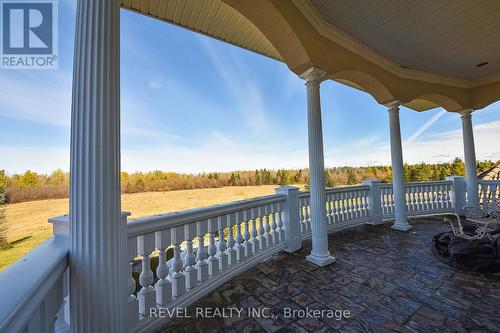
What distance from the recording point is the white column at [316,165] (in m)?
2.92

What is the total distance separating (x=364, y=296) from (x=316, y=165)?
1.62 metres

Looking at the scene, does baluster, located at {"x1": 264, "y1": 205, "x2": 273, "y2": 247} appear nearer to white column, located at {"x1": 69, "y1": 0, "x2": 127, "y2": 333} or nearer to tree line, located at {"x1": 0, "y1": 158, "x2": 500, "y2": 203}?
white column, located at {"x1": 69, "y1": 0, "x2": 127, "y2": 333}

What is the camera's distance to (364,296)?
2.05 m

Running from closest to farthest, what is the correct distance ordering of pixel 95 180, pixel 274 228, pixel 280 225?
1. pixel 95 180
2. pixel 274 228
3. pixel 280 225

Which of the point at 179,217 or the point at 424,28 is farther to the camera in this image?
the point at 424,28

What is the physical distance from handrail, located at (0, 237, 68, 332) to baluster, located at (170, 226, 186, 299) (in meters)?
0.92

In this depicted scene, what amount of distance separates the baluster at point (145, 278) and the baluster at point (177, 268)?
21cm

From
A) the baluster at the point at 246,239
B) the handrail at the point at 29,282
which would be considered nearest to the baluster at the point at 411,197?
the baluster at the point at 246,239

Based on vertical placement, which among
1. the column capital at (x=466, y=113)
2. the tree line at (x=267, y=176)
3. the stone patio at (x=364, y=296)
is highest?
the column capital at (x=466, y=113)

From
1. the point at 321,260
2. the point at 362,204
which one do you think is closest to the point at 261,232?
the point at 321,260

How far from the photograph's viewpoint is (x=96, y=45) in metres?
1.08

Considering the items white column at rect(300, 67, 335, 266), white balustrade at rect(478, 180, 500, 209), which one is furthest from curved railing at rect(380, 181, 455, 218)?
white column at rect(300, 67, 335, 266)

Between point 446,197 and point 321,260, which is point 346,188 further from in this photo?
point 446,197

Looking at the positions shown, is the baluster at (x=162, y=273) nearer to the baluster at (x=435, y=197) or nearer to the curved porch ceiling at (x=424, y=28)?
the curved porch ceiling at (x=424, y=28)
